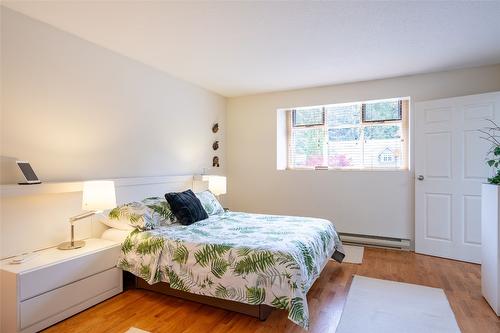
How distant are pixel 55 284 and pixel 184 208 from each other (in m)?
1.29

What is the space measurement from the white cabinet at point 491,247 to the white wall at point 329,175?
144cm

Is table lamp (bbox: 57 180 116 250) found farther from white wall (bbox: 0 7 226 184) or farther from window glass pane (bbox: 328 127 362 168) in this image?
window glass pane (bbox: 328 127 362 168)

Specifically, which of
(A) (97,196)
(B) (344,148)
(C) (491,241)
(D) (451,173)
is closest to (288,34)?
(A) (97,196)

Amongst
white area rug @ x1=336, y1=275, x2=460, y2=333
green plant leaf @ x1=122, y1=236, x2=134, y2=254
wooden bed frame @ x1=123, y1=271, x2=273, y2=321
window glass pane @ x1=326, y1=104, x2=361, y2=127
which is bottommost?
white area rug @ x1=336, y1=275, x2=460, y2=333

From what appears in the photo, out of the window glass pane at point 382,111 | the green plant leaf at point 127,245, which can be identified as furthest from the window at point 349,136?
the green plant leaf at point 127,245

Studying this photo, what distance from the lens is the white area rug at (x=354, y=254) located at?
350 centimetres

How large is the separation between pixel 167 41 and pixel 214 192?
6.98 ft

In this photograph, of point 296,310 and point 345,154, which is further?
point 345,154

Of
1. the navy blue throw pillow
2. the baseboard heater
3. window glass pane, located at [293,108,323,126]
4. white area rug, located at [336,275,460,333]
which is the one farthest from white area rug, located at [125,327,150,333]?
window glass pane, located at [293,108,323,126]

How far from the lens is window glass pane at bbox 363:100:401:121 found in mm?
4176

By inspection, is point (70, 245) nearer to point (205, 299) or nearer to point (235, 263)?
point (205, 299)

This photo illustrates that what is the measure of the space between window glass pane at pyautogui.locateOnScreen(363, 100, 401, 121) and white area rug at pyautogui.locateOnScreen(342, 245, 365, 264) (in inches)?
76.6

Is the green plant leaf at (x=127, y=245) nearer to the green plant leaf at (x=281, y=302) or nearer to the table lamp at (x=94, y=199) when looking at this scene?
the table lamp at (x=94, y=199)

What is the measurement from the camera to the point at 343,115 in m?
4.52
